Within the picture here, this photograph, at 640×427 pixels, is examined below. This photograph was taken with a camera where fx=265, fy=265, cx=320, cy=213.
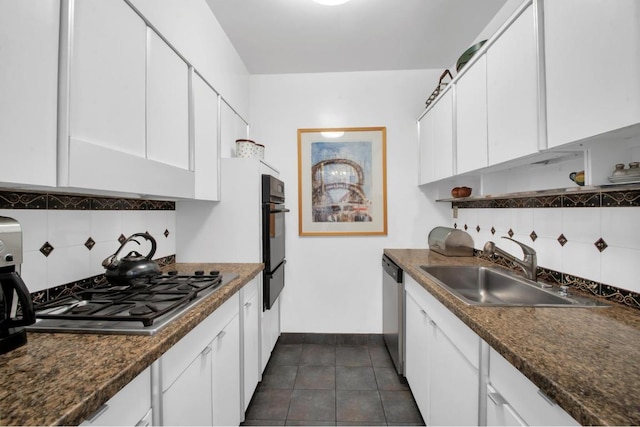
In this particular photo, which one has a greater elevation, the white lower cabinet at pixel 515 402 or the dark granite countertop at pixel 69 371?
the dark granite countertop at pixel 69 371

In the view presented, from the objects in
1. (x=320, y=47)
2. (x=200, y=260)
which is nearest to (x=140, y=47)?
(x=200, y=260)

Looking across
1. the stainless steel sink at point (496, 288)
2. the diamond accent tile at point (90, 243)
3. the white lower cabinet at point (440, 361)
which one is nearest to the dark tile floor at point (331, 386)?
the white lower cabinet at point (440, 361)

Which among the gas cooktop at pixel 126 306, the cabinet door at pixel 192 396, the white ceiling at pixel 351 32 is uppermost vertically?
the white ceiling at pixel 351 32

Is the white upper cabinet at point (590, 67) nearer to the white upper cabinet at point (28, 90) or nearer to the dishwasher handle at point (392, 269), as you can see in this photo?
the dishwasher handle at point (392, 269)

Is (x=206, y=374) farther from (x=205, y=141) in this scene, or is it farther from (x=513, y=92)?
(x=513, y=92)

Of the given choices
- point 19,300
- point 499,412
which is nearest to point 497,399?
point 499,412

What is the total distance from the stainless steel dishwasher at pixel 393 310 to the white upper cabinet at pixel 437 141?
0.84 m

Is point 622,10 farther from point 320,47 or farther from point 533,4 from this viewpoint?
point 320,47

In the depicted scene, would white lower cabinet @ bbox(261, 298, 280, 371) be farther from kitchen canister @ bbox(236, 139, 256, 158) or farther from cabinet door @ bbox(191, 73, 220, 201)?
kitchen canister @ bbox(236, 139, 256, 158)

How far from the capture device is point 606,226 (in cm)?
114

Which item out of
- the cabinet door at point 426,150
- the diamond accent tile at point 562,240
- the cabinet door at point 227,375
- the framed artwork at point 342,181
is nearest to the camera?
the cabinet door at point 227,375

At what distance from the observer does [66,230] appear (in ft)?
3.90

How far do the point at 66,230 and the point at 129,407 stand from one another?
0.90 metres

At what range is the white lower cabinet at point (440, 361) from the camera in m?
1.03
